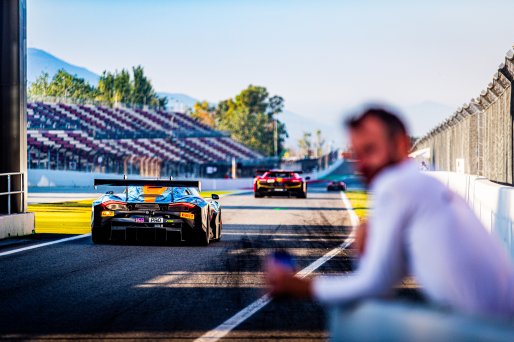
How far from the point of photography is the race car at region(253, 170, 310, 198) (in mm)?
41844

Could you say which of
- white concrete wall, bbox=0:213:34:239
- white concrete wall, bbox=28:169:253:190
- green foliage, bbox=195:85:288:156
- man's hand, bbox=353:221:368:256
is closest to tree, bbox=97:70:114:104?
green foliage, bbox=195:85:288:156

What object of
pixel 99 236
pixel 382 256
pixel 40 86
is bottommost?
pixel 99 236

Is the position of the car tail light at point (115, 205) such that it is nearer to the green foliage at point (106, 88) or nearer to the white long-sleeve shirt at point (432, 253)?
the white long-sleeve shirt at point (432, 253)

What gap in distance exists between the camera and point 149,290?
10422 mm

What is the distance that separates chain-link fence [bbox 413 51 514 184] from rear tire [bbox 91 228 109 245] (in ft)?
23.3

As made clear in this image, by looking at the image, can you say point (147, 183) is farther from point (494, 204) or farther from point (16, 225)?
point (494, 204)

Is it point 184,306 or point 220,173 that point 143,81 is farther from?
point 184,306

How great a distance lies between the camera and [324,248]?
16312mm

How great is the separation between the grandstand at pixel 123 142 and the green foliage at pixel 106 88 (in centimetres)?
327

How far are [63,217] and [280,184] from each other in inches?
622

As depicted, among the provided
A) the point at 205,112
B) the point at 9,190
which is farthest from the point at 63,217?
the point at 205,112

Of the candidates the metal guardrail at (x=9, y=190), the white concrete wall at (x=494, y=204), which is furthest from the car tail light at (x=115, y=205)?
the white concrete wall at (x=494, y=204)

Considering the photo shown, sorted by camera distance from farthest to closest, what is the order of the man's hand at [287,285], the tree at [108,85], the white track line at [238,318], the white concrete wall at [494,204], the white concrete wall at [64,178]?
the tree at [108,85] → the white concrete wall at [64,178] → the white concrete wall at [494,204] → the white track line at [238,318] → the man's hand at [287,285]

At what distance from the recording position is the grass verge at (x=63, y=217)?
2205cm
